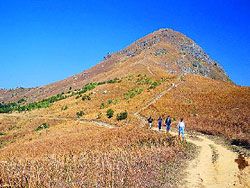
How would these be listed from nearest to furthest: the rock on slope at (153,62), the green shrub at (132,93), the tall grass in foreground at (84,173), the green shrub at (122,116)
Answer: the tall grass in foreground at (84,173)
the green shrub at (122,116)
the green shrub at (132,93)
the rock on slope at (153,62)

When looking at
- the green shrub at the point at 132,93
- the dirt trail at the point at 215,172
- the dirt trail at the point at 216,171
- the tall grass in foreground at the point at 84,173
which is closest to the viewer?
the tall grass in foreground at the point at 84,173

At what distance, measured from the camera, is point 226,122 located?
44438mm

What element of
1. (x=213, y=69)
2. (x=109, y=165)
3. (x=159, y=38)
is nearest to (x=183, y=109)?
(x=109, y=165)

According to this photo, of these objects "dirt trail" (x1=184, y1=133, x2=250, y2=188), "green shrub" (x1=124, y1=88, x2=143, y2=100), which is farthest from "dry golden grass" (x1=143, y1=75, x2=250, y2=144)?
"green shrub" (x1=124, y1=88, x2=143, y2=100)

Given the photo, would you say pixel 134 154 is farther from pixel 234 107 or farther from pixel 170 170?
pixel 234 107

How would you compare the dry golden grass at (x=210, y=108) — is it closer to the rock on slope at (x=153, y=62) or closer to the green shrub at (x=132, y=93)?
the green shrub at (x=132, y=93)

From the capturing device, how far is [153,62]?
113500 millimetres

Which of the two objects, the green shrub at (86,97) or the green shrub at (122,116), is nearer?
the green shrub at (122,116)

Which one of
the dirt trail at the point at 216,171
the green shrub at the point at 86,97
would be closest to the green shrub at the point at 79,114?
the green shrub at the point at 86,97

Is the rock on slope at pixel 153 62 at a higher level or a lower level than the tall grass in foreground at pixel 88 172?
higher

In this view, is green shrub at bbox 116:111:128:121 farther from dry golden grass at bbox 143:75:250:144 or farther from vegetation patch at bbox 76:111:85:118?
vegetation patch at bbox 76:111:85:118

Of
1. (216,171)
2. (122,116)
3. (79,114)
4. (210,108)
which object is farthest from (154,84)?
(216,171)

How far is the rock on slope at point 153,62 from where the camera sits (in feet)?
368

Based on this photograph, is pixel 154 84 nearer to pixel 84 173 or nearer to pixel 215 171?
pixel 215 171
